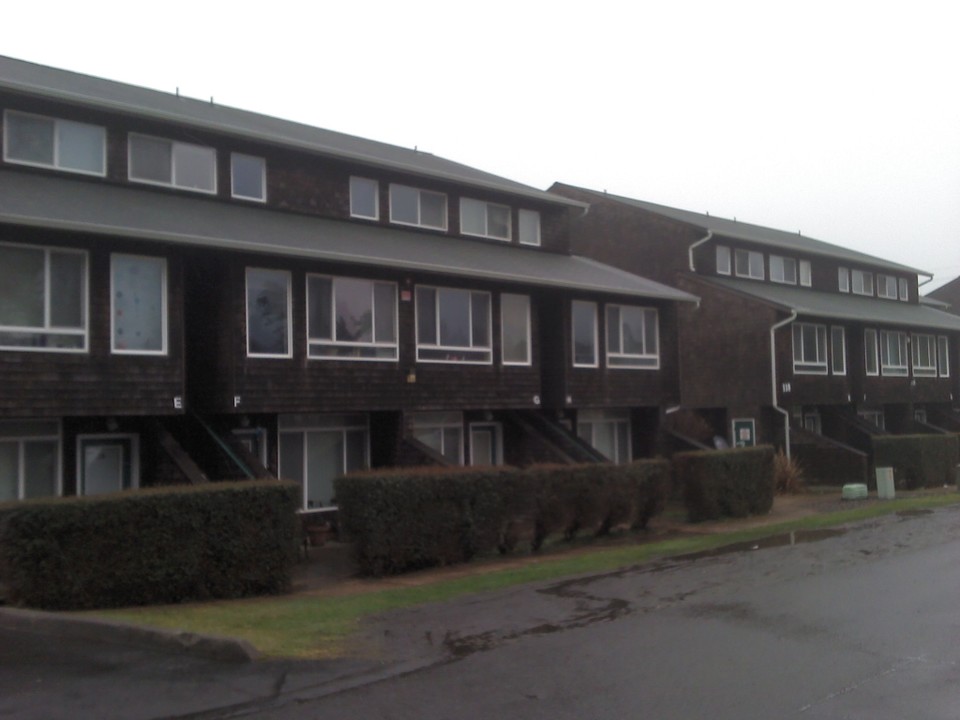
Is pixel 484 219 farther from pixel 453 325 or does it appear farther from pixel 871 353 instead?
pixel 871 353

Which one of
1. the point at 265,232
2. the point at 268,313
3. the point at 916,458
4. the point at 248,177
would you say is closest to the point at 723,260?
the point at 916,458

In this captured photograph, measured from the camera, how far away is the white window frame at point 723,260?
35.8m

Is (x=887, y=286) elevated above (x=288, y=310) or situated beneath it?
elevated above

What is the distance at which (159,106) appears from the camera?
69.4 feet

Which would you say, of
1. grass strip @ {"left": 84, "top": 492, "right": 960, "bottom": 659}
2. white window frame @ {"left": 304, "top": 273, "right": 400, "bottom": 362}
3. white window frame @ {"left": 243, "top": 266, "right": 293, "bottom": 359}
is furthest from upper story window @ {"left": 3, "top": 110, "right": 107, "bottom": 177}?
grass strip @ {"left": 84, "top": 492, "right": 960, "bottom": 659}

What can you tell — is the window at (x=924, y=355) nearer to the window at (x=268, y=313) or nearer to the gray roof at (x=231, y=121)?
the gray roof at (x=231, y=121)

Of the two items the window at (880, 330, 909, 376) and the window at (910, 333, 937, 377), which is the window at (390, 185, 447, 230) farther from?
the window at (910, 333, 937, 377)

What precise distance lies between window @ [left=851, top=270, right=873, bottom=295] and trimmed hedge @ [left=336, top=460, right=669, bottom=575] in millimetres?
25322

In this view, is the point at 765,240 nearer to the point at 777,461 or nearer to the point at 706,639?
the point at 777,461

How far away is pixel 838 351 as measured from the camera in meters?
36.3

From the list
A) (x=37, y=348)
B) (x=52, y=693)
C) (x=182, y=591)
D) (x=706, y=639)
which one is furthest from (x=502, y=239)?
(x=52, y=693)

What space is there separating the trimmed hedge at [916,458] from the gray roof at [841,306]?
4.69m

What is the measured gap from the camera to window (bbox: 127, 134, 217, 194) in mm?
19734

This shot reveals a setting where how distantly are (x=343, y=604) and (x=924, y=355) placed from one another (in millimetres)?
34969
